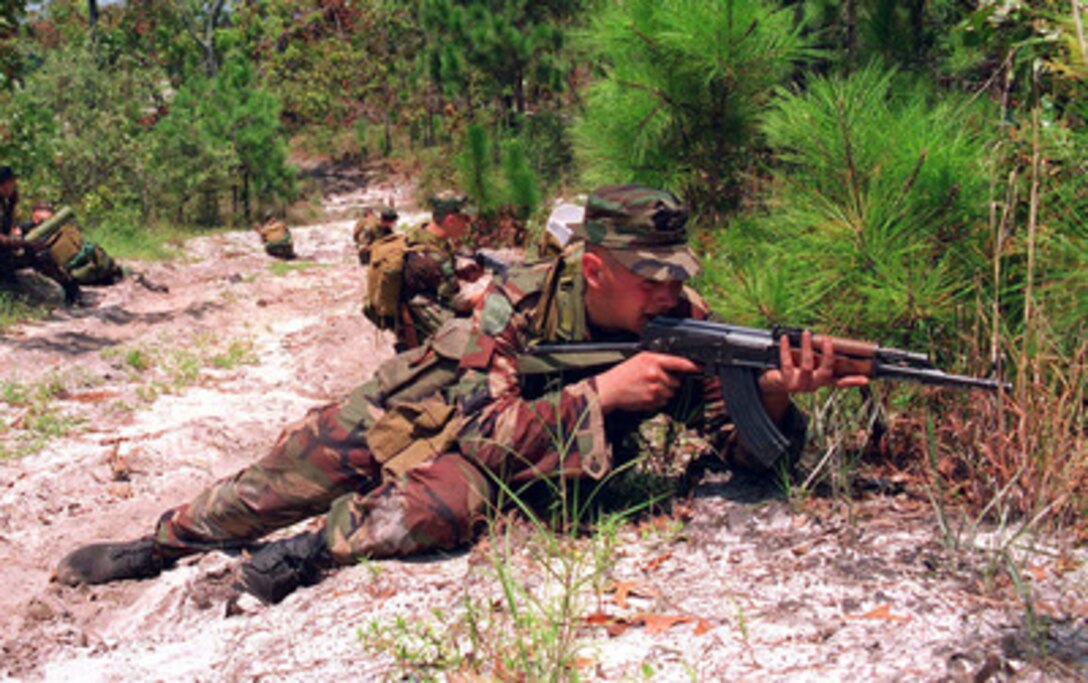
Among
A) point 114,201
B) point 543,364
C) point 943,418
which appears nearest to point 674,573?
point 543,364

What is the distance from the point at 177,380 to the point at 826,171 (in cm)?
500

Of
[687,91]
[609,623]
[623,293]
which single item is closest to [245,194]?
[687,91]

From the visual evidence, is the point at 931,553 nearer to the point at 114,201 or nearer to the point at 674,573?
the point at 674,573

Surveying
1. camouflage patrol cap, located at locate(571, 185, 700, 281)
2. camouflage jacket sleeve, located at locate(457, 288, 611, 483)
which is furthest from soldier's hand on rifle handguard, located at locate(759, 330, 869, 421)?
camouflage jacket sleeve, located at locate(457, 288, 611, 483)

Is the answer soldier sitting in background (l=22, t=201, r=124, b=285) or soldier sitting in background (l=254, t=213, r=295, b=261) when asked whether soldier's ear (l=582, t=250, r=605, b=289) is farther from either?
soldier sitting in background (l=254, t=213, r=295, b=261)

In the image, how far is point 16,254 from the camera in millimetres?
8227

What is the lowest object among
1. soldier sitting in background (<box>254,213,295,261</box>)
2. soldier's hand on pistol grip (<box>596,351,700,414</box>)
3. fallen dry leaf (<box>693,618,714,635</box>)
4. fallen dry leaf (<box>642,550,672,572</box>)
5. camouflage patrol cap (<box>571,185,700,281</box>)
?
soldier sitting in background (<box>254,213,295,261</box>)

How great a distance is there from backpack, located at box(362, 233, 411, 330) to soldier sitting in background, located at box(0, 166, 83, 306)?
3.95 m

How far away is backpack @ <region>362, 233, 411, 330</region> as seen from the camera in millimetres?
5414

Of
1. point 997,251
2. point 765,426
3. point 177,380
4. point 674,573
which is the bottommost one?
point 177,380

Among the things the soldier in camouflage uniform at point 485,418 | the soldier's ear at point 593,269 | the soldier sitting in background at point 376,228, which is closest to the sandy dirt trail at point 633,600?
the soldier in camouflage uniform at point 485,418

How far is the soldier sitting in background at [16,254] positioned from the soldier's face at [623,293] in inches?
262

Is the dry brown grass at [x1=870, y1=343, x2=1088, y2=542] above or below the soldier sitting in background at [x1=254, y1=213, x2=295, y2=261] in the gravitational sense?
above

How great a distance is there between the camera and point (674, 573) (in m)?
2.30
